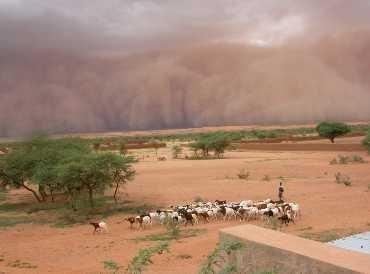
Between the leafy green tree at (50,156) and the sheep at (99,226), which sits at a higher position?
the leafy green tree at (50,156)

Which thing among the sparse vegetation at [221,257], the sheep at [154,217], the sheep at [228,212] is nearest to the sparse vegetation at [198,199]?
the sheep at [228,212]

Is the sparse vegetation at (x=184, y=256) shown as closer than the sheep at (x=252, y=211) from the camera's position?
Yes

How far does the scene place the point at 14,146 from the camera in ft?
148

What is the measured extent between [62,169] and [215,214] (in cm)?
1105

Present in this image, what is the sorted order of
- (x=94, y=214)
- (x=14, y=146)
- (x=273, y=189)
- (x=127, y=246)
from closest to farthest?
(x=127, y=246)
(x=94, y=214)
(x=273, y=189)
(x=14, y=146)

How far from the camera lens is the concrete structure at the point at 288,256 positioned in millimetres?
9953

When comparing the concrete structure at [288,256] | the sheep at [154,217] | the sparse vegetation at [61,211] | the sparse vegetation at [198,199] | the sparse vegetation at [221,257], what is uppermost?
the sparse vegetation at [221,257]

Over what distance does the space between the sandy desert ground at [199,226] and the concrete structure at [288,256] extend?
5.44m

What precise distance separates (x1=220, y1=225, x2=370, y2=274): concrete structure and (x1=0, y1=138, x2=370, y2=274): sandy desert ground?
5.44m

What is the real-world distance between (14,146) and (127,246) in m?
26.8

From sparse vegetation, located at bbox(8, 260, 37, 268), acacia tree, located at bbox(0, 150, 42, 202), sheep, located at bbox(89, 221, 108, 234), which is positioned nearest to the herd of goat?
sheep, located at bbox(89, 221, 108, 234)

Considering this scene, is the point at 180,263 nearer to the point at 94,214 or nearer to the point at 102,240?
the point at 102,240

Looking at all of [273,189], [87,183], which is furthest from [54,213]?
[273,189]

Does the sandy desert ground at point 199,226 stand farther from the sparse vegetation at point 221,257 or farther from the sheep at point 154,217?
the sparse vegetation at point 221,257
